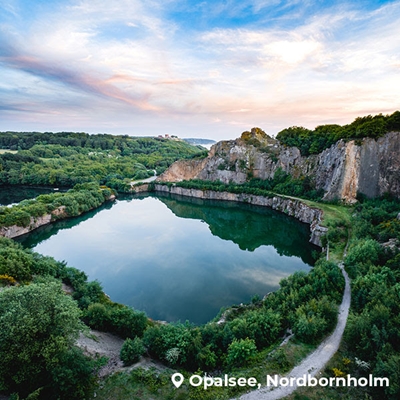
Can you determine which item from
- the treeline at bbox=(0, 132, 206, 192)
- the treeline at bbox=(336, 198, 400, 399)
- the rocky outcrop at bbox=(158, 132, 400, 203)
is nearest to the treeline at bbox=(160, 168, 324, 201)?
the rocky outcrop at bbox=(158, 132, 400, 203)

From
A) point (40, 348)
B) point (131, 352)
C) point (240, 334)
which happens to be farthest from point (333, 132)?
point (40, 348)

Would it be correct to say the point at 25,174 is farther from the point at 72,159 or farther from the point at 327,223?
the point at 327,223

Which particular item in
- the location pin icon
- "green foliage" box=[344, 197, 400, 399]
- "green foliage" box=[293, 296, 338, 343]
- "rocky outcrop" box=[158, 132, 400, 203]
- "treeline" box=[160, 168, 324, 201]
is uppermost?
"rocky outcrop" box=[158, 132, 400, 203]

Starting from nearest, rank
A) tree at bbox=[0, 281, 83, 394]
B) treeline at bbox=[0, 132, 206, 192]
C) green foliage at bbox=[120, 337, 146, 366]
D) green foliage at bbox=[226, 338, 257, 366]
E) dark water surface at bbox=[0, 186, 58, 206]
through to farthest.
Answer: tree at bbox=[0, 281, 83, 394]
green foliage at bbox=[120, 337, 146, 366]
green foliage at bbox=[226, 338, 257, 366]
dark water surface at bbox=[0, 186, 58, 206]
treeline at bbox=[0, 132, 206, 192]

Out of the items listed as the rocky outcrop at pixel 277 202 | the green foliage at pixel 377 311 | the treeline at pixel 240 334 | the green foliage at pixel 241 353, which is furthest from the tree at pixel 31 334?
the rocky outcrop at pixel 277 202

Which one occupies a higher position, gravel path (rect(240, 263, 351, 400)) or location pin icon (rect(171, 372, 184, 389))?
gravel path (rect(240, 263, 351, 400))

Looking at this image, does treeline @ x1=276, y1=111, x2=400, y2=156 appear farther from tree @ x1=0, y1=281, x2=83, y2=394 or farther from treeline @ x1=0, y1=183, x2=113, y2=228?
tree @ x1=0, y1=281, x2=83, y2=394

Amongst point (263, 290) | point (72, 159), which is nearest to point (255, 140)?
point (263, 290)
